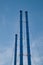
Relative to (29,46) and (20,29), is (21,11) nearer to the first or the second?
(20,29)

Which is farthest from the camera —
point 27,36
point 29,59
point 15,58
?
point 15,58

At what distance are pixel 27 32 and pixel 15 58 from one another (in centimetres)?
1045

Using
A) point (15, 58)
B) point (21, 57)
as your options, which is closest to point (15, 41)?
point (15, 58)

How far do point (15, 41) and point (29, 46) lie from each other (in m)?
8.81

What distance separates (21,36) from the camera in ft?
145

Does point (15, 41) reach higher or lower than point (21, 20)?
lower

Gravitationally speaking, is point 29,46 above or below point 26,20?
below

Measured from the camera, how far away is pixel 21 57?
41.7 meters

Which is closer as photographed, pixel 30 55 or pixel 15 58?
pixel 30 55

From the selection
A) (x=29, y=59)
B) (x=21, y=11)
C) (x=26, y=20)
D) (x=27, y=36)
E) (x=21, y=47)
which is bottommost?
(x=29, y=59)

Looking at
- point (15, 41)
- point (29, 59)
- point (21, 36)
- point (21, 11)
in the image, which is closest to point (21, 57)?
point (29, 59)

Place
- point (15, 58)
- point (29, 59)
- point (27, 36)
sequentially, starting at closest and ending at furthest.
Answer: point (29, 59), point (27, 36), point (15, 58)

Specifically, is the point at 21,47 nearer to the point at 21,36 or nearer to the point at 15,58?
the point at 21,36

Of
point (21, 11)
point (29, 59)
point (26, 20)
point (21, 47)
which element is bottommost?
point (29, 59)
